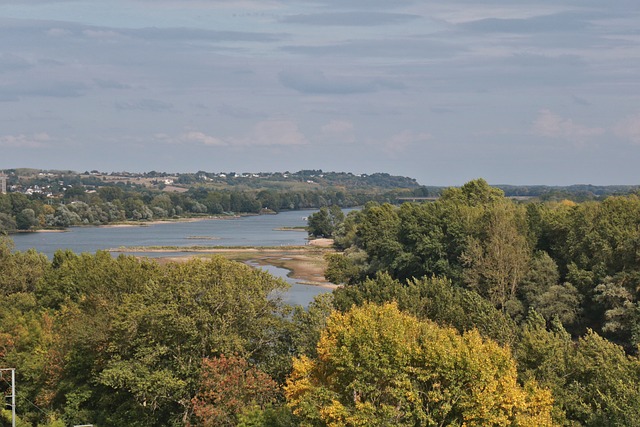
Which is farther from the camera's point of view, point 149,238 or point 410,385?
point 149,238

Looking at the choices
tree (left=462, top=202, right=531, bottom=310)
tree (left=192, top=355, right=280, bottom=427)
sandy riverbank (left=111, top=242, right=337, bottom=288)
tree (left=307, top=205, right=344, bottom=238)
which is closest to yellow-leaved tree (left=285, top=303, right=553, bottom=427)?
tree (left=192, top=355, right=280, bottom=427)

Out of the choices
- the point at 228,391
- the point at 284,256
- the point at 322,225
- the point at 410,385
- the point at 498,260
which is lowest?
the point at 284,256

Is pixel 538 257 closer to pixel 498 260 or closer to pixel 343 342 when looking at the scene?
pixel 498 260

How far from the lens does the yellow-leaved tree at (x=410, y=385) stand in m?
25.8

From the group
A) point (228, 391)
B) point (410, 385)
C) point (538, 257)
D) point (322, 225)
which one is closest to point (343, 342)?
point (410, 385)

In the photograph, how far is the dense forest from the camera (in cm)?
2681

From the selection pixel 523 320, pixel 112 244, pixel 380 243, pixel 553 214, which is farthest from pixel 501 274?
pixel 112 244

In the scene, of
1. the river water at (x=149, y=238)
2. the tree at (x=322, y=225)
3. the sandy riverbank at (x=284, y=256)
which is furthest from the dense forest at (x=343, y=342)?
the tree at (x=322, y=225)

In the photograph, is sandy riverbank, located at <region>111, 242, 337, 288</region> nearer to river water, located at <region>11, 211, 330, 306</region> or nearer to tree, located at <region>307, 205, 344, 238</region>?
river water, located at <region>11, 211, 330, 306</region>

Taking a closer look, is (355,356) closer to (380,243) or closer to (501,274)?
(501,274)

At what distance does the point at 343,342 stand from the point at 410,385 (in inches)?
104

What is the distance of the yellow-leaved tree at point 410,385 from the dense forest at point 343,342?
0.07 metres

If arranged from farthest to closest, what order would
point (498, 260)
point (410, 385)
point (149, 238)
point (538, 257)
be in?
1. point (149, 238)
2. point (538, 257)
3. point (498, 260)
4. point (410, 385)

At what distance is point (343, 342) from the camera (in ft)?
90.6
